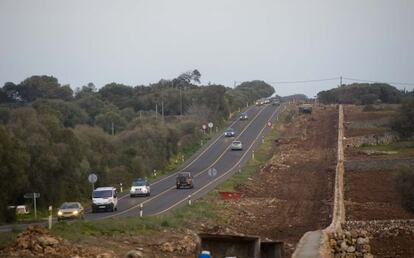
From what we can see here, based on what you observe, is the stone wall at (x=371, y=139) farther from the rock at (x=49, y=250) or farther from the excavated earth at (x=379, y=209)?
the rock at (x=49, y=250)

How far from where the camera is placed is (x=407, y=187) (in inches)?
1677

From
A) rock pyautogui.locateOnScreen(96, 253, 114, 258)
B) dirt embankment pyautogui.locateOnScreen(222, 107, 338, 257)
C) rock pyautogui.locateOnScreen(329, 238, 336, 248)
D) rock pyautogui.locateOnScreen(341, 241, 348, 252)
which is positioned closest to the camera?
rock pyautogui.locateOnScreen(96, 253, 114, 258)

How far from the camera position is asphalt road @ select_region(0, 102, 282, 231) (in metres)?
46.5

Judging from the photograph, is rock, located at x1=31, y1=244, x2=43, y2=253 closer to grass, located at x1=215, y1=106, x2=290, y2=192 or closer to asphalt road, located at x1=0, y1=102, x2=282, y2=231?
asphalt road, located at x1=0, y1=102, x2=282, y2=231

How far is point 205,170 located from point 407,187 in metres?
35.6

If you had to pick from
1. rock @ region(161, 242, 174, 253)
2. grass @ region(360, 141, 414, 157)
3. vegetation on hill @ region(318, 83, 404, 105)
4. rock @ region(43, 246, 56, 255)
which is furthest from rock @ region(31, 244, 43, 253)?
vegetation on hill @ region(318, 83, 404, 105)

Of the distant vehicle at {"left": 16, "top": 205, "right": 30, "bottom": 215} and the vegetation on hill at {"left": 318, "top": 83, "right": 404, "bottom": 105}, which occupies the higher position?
the vegetation on hill at {"left": 318, "top": 83, "right": 404, "bottom": 105}

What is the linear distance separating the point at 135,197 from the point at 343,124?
5488 cm

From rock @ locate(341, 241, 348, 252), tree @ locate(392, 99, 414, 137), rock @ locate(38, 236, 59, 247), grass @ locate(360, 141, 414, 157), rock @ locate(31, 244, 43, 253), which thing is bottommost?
rock @ locate(341, 241, 348, 252)

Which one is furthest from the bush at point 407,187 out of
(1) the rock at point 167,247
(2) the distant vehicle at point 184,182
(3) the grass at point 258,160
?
(2) the distant vehicle at point 184,182

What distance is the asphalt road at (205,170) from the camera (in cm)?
4653

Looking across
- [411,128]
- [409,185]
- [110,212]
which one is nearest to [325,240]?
[409,185]

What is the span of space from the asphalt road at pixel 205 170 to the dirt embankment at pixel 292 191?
3752mm

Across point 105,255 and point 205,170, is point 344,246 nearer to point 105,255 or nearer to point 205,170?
point 105,255
